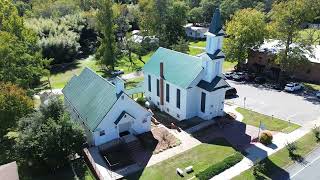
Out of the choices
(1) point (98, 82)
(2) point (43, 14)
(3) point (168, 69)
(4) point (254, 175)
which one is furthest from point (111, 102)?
(2) point (43, 14)

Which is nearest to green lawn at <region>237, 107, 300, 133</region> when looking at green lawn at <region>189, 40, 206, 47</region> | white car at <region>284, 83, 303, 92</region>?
white car at <region>284, 83, 303, 92</region>

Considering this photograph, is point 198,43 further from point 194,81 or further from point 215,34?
point 215,34

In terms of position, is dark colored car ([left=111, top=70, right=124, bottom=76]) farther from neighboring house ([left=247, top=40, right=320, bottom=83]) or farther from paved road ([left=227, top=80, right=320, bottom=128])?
neighboring house ([left=247, top=40, right=320, bottom=83])

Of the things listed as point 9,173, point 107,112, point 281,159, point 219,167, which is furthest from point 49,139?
point 281,159

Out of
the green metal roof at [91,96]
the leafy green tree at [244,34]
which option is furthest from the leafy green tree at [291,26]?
the green metal roof at [91,96]

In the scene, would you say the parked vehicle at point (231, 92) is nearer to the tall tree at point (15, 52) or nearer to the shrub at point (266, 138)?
the shrub at point (266, 138)

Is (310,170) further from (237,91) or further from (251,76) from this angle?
(251,76)
